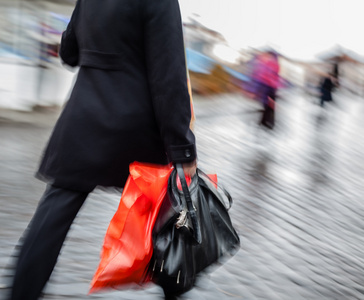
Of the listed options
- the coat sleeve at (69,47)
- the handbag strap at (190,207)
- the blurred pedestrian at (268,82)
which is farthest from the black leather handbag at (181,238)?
the blurred pedestrian at (268,82)

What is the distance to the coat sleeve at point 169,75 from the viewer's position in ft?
7.25

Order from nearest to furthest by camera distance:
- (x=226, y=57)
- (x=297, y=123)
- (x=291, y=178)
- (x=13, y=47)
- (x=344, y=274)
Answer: (x=344, y=274) < (x=291, y=178) < (x=13, y=47) < (x=297, y=123) < (x=226, y=57)

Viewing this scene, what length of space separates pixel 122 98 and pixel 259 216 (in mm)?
3133

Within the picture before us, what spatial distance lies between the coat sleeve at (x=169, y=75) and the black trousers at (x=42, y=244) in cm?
44

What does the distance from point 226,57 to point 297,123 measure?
7591 millimetres

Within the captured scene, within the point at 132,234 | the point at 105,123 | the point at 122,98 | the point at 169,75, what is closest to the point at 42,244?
the point at 132,234

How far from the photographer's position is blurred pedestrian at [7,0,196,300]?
2.27m

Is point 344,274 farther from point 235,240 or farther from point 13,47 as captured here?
point 13,47

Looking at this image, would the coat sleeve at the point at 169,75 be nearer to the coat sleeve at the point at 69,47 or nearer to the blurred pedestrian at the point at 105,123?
the blurred pedestrian at the point at 105,123

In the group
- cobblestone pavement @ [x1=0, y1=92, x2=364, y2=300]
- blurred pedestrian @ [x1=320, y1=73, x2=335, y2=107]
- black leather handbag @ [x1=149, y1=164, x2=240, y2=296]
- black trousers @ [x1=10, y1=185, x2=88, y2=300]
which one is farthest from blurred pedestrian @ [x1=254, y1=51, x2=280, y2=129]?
black trousers @ [x1=10, y1=185, x2=88, y2=300]

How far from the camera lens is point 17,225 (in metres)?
4.29

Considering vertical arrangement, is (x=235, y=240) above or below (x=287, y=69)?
above

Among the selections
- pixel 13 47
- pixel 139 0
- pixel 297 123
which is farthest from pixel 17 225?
pixel 297 123

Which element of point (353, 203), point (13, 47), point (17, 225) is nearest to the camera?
point (17, 225)
